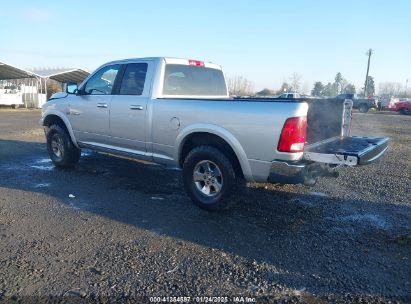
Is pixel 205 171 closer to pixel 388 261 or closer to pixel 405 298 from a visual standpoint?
pixel 388 261

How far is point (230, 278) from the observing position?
10.4 feet

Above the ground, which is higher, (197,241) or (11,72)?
(11,72)

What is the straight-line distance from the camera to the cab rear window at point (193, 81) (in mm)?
5637

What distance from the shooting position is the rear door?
17.9 ft

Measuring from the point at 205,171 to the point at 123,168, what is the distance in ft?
10.1

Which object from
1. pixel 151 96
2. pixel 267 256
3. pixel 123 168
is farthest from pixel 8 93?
pixel 267 256

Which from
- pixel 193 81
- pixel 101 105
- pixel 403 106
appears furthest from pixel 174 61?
pixel 403 106

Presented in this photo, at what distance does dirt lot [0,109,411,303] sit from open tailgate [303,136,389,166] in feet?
2.85

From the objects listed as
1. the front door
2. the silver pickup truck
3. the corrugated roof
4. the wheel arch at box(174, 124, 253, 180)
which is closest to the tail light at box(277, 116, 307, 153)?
the silver pickup truck

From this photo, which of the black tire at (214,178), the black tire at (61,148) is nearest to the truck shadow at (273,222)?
the black tire at (214,178)

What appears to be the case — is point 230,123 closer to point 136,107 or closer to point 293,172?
point 293,172

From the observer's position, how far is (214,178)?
4.82 metres

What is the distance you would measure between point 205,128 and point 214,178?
2.29ft

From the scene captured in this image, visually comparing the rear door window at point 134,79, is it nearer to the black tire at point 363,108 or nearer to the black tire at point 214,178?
the black tire at point 214,178
